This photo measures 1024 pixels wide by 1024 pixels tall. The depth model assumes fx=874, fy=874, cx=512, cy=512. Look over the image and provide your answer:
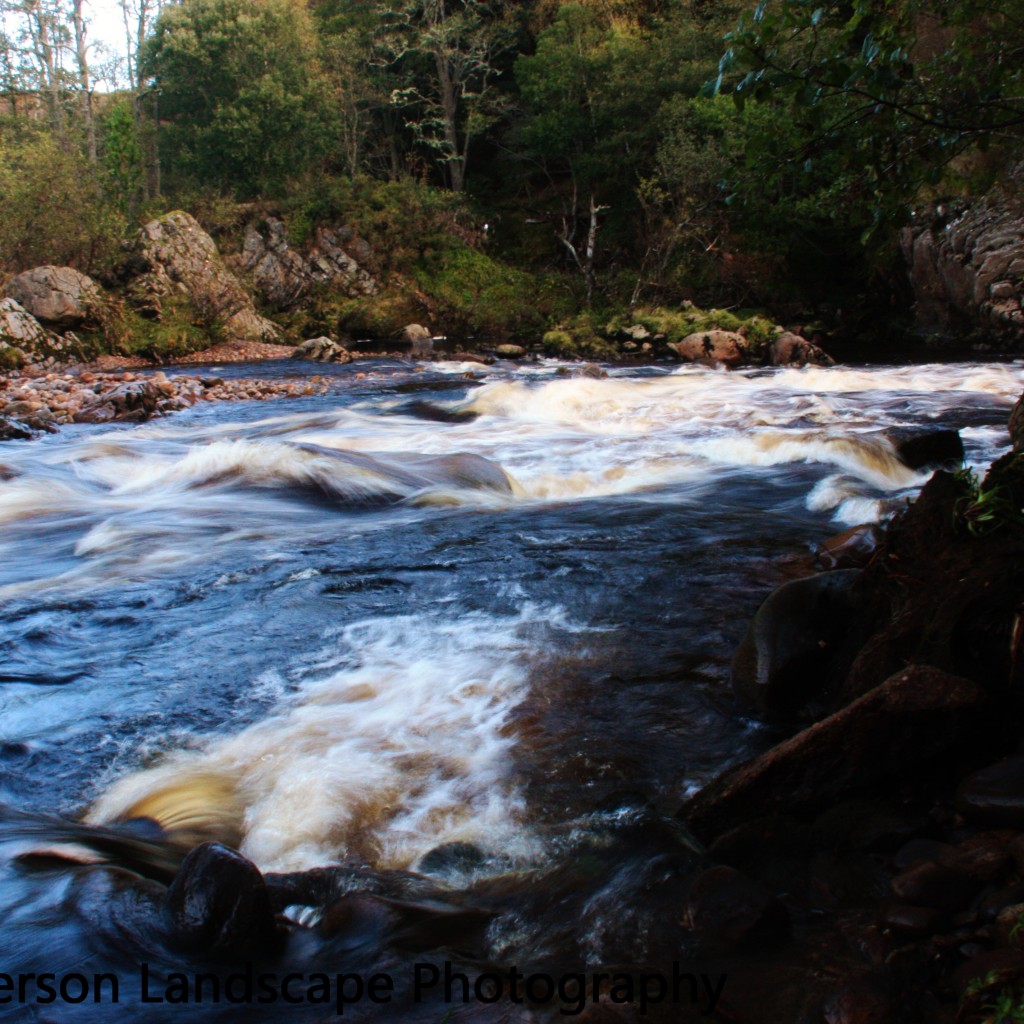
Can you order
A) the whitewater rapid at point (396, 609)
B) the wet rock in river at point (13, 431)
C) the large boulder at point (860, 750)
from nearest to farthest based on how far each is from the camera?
the large boulder at point (860, 750) → the whitewater rapid at point (396, 609) → the wet rock in river at point (13, 431)

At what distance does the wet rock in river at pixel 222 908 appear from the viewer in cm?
232

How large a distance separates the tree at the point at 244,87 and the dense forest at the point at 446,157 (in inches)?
2.8

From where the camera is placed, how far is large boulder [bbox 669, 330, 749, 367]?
19312 millimetres

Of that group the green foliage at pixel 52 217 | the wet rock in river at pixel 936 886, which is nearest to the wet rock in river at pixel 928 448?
the wet rock in river at pixel 936 886

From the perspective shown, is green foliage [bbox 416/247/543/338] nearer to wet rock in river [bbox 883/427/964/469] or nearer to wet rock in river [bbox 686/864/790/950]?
wet rock in river [bbox 883/427/964/469]

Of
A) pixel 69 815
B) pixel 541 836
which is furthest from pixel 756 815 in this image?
pixel 69 815

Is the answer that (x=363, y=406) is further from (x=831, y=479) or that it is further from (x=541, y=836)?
(x=541, y=836)

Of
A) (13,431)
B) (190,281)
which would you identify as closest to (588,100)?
(190,281)

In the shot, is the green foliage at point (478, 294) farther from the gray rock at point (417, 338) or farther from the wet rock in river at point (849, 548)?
the wet rock in river at point (849, 548)

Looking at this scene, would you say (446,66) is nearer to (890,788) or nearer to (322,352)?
(322,352)

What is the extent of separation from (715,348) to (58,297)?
14727mm

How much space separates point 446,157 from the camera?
102ft

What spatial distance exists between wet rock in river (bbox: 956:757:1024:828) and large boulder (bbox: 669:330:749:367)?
17.1 meters

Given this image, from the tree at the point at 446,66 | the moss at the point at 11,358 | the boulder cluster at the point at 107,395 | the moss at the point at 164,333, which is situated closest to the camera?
the boulder cluster at the point at 107,395
